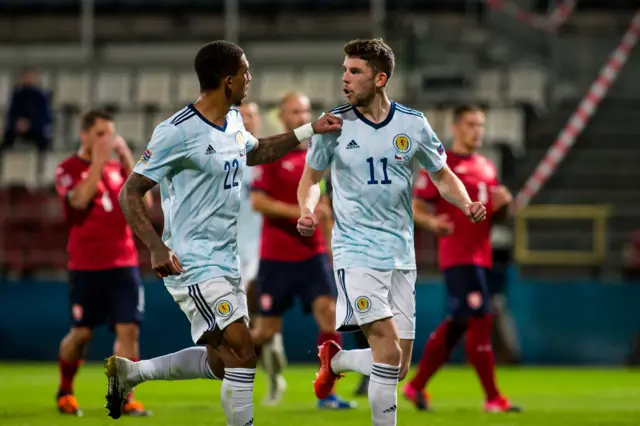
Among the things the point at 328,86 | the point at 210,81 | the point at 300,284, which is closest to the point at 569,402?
the point at 300,284

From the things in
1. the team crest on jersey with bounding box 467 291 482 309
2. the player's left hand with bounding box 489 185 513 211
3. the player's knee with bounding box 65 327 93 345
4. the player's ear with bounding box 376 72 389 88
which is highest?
the player's ear with bounding box 376 72 389 88

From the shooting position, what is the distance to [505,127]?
57.9 feet

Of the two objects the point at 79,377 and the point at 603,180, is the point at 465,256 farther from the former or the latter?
the point at 603,180

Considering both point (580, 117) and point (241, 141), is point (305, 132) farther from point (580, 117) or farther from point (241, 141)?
point (580, 117)

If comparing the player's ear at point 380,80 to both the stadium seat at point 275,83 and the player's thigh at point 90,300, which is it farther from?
the stadium seat at point 275,83

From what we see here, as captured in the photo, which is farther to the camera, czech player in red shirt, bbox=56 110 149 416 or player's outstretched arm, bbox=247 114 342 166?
czech player in red shirt, bbox=56 110 149 416

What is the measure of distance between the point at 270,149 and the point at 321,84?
40.8ft

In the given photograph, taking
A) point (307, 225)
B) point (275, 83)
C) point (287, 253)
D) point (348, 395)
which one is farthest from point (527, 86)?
point (307, 225)

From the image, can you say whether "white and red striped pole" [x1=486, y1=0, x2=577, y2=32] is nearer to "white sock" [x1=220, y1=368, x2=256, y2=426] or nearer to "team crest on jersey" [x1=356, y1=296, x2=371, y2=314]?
"team crest on jersey" [x1=356, y1=296, x2=371, y2=314]

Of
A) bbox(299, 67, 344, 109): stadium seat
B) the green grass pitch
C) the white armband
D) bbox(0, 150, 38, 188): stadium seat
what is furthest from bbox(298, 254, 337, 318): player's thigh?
bbox(0, 150, 38, 188): stadium seat

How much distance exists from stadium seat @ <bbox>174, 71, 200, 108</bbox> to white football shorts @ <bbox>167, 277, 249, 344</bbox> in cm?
1347

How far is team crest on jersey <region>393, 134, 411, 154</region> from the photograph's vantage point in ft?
21.1

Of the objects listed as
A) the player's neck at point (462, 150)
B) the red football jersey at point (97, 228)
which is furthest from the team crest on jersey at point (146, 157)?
the player's neck at point (462, 150)

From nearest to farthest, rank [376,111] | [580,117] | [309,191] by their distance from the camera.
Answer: [376,111] → [309,191] → [580,117]
